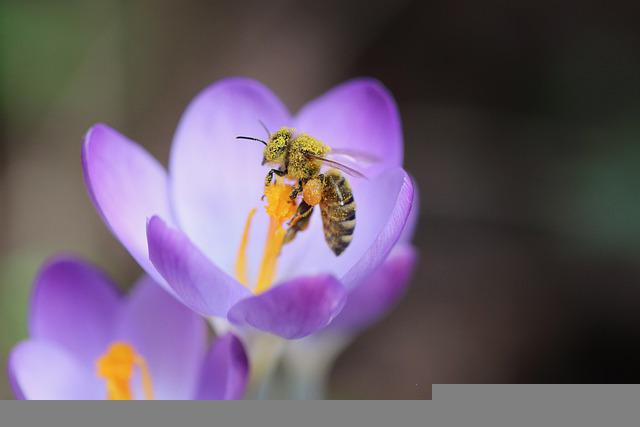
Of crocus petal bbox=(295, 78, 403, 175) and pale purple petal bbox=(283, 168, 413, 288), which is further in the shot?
crocus petal bbox=(295, 78, 403, 175)

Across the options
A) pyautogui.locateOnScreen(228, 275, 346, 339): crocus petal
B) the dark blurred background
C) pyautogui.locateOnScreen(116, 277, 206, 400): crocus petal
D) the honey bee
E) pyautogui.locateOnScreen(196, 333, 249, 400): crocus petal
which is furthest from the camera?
the dark blurred background

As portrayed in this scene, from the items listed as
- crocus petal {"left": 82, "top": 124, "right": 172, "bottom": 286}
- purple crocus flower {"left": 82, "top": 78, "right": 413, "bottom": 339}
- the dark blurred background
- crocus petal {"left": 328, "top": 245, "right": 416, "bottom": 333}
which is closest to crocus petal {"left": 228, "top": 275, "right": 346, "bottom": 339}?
purple crocus flower {"left": 82, "top": 78, "right": 413, "bottom": 339}

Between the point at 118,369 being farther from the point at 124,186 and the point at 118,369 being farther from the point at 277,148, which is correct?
the point at 277,148

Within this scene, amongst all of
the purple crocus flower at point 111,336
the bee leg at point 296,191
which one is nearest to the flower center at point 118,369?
the purple crocus flower at point 111,336

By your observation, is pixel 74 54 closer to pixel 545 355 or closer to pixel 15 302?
pixel 15 302

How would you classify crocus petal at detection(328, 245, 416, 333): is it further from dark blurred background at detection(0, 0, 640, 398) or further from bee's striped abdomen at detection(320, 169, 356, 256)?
dark blurred background at detection(0, 0, 640, 398)

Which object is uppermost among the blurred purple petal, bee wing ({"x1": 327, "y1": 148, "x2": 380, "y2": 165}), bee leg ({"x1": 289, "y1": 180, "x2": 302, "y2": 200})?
bee wing ({"x1": 327, "y1": 148, "x2": 380, "y2": 165})

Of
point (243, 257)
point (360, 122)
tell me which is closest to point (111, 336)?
point (243, 257)
